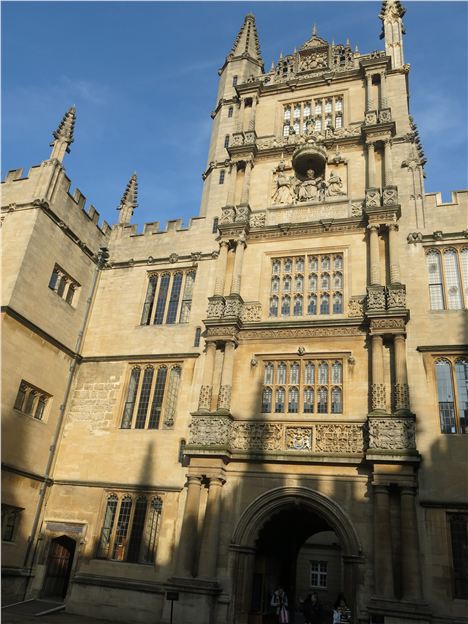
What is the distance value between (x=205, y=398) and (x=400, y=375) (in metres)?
6.50

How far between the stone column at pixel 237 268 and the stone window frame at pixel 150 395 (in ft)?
11.5

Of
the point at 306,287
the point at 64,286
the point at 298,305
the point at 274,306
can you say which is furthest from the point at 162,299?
the point at 306,287

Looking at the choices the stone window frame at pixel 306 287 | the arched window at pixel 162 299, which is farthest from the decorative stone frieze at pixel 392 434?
the arched window at pixel 162 299

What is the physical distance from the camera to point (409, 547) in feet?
47.2

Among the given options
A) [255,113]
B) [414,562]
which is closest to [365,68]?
[255,113]

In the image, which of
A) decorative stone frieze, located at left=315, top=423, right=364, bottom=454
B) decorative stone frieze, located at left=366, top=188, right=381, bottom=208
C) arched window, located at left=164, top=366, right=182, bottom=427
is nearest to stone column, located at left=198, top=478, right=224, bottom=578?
arched window, located at left=164, top=366, right=182, bottom=427

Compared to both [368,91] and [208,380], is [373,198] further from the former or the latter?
[208,380]

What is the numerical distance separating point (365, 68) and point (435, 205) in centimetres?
804

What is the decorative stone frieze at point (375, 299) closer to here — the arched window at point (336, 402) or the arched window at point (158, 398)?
the arched window at point (336, 402)

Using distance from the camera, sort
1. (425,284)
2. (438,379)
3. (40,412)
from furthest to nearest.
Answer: (40,412) < (425,284) < (438,379)

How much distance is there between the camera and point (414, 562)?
1420cm

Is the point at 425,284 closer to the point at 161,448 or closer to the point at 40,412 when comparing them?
the point at 161,448

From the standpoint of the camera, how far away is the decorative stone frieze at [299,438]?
16906 millimetres

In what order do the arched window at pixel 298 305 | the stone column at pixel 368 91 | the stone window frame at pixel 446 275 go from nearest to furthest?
1. the stone window frame at pixel 446 275
2. the arched window at pixel 298 305
3. the stone column at pixel 368 91
